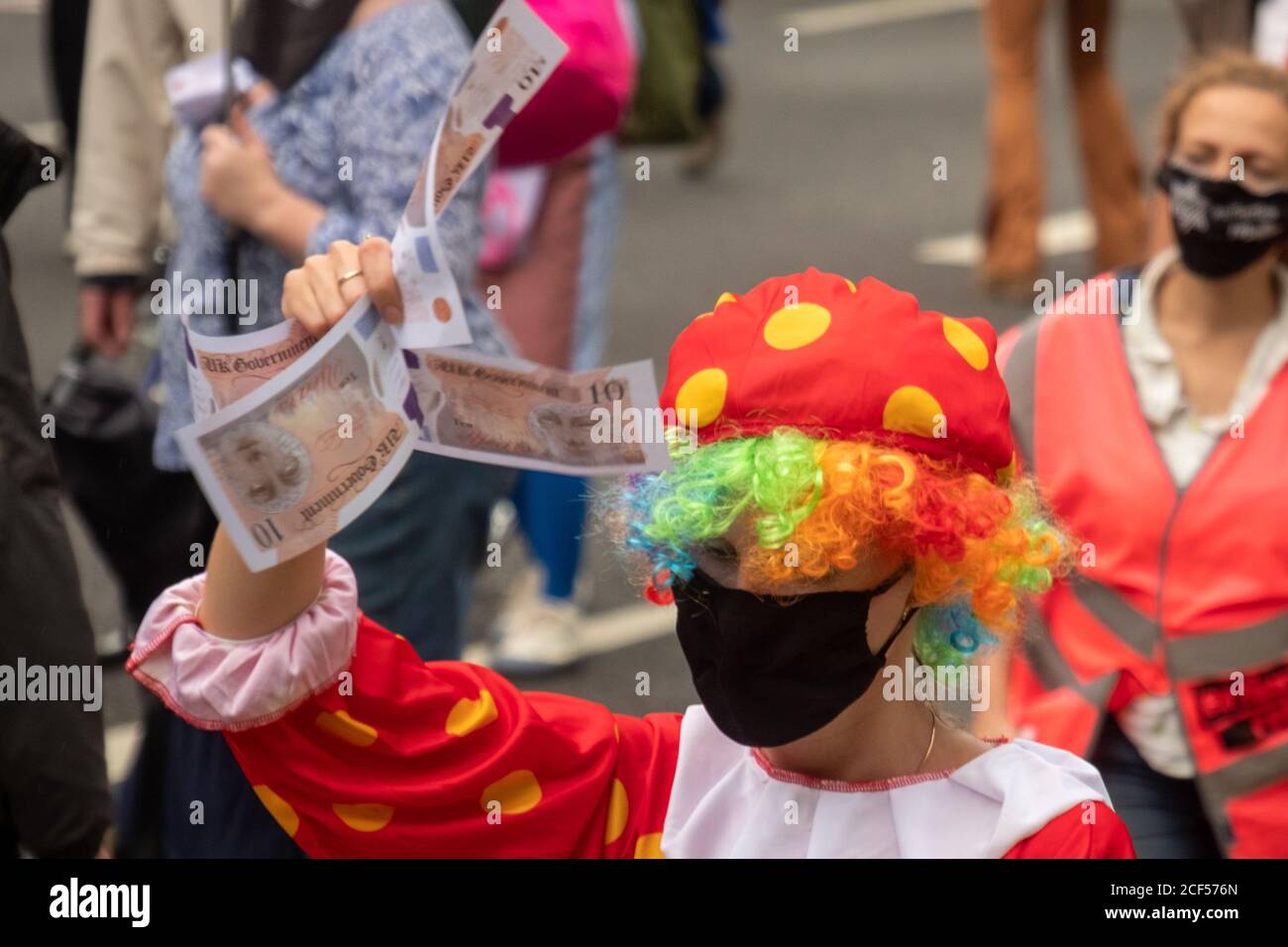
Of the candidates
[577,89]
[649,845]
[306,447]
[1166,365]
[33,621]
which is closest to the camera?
[306,447]

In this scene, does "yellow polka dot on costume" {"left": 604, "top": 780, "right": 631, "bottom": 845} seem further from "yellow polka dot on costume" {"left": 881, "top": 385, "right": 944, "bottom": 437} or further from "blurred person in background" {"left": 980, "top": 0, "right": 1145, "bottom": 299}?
"blurred person in background" {"left": 980, "top": 0, "right": 1145, "bottom": 299}

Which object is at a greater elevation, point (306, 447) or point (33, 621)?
point (306, 447)

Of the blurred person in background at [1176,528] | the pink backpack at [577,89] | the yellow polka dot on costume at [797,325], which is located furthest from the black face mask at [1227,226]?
the yellow polka dot on costume at [797,325]

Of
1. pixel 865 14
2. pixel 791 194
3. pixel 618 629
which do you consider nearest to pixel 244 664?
pixel 618 629

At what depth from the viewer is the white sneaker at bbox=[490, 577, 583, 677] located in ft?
18.2

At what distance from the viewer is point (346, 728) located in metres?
2.32

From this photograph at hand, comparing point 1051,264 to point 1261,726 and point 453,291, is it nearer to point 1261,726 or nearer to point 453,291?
point 1261,726

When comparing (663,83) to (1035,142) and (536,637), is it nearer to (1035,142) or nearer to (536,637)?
(536,637)

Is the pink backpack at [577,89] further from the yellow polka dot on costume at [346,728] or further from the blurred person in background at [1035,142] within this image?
the blurred person in background at [1035,142]

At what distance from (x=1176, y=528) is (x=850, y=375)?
53.9 inches

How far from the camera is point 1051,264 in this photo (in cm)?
889

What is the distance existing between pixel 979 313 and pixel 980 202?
1.73m

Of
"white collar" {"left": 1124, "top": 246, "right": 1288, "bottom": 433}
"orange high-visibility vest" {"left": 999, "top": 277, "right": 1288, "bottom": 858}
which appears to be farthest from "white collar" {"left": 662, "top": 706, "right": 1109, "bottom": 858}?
"white collar" {"left": 1124, "top": 246, "right": 1288, "bottom": 433}

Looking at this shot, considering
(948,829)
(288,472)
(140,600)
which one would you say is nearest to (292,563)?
(288,472)
